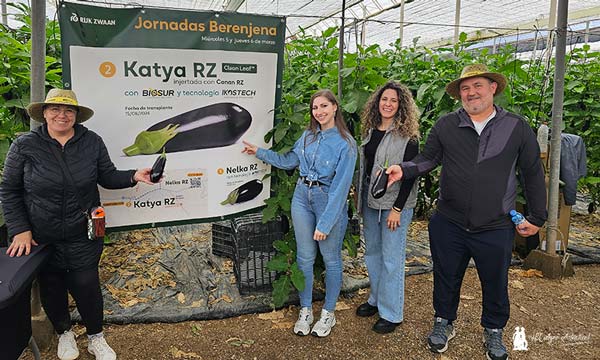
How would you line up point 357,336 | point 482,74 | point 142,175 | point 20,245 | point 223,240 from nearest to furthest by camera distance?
point 20,245 < point 482,74 < point 142,175 < point 357,336 < point 223,240

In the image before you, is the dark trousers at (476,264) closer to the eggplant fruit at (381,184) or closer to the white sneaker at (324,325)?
the eggplant fruit at (381,184)

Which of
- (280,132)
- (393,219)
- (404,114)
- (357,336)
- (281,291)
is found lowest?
(357,336)

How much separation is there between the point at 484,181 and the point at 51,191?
7.11ft

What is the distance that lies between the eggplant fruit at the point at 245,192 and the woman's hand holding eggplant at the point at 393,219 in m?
0.90

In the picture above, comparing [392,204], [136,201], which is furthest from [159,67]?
[392,204]

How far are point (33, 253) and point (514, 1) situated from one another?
12661mm

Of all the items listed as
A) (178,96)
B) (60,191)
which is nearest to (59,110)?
(60,191)

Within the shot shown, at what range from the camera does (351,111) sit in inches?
116

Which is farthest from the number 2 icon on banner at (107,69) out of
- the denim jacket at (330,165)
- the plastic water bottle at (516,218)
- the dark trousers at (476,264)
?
the plastic water bottle at (516,218)

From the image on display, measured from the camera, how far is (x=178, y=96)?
2.62 m

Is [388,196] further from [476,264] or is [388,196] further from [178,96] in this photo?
[178,96]

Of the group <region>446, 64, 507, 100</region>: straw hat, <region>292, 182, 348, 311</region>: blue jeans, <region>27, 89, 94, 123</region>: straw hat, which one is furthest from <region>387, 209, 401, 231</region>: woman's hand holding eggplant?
<region>27, 89, 94, 123</region>: straw hat

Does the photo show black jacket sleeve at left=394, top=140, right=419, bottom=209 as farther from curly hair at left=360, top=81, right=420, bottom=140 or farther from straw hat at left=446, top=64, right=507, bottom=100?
straw hat at left=446, top=64, right=507, bottom=100

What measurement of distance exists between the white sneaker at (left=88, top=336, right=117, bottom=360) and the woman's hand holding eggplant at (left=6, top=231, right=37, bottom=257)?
0.65m
